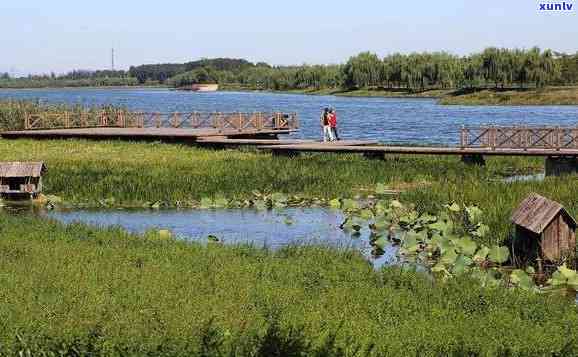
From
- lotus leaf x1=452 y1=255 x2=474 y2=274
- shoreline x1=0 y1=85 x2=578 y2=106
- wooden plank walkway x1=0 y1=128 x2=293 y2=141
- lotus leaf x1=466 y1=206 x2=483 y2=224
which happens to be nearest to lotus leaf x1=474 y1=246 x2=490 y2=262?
lotus leaf x1=452 y1=255 x2=474 y2=274

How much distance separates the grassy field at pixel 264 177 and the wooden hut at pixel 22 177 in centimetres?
81

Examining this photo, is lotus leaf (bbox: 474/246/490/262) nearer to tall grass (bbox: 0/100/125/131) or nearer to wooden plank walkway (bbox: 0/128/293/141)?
wooden plank walkway (bbox: 0/128/293/141)

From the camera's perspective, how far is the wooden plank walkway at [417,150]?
33156mm

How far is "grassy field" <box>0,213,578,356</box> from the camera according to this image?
9664mm

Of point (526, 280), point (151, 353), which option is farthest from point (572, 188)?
point (151, 353)

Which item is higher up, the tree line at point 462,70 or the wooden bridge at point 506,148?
the tree line at point 462,70

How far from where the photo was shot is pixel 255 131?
155 feet

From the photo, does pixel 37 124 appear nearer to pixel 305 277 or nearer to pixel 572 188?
pixel 572 188

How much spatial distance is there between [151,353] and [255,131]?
125 ft

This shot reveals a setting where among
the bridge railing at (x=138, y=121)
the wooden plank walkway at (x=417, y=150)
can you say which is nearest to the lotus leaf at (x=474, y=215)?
the wooden plank walkway at (x=417, y=150)

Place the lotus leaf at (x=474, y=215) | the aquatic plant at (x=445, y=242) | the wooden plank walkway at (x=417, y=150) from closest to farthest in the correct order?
the aquatic plant at (x=445, y=242), the lotus leaf at (x=474, y=215), the wooden plank walkway at (x=417, y=150)

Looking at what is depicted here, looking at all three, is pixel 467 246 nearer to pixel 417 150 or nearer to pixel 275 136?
pixel 417 150

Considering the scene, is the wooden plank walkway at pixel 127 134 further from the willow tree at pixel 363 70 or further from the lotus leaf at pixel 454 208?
the willow tree at pixel 363 70

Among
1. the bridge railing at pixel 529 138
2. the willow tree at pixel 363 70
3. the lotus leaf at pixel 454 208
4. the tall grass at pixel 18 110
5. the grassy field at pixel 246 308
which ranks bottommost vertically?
the lotus leaf at pixel 454 208
